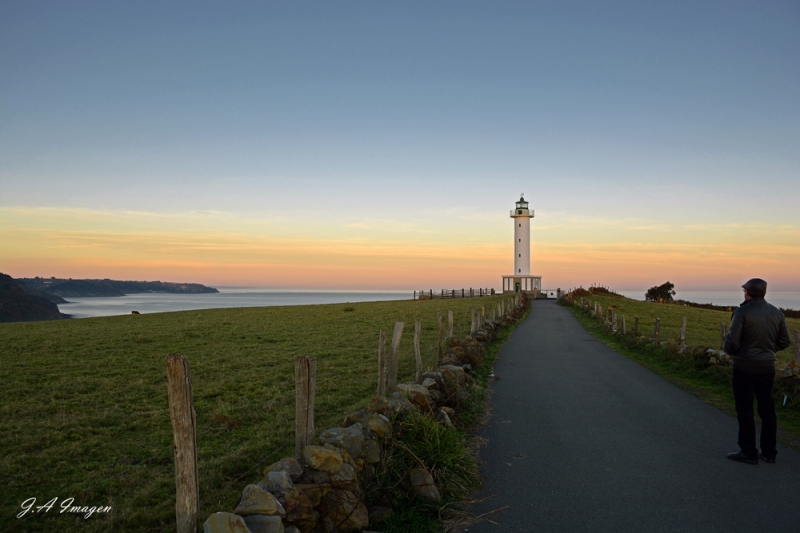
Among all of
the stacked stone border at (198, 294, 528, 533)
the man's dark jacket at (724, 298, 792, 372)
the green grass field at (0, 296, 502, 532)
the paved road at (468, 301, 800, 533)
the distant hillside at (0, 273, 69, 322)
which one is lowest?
the distant hillside at (0, 273, 69, 322)

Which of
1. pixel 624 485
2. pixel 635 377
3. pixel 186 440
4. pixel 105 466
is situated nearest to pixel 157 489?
pixel 105 466

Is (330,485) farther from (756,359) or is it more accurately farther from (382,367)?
(756,359)

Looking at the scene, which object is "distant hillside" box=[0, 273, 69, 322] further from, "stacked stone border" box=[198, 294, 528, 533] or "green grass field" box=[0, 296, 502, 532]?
"stacked stone border" box=[198, 294, 528, 533]

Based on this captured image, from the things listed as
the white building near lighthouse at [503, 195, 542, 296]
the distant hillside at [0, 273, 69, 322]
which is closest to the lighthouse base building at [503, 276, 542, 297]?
the white building near lighthouse at [503, 195, 542, 296]

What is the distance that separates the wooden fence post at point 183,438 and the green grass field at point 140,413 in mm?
1554

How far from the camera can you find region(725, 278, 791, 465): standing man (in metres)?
6.81

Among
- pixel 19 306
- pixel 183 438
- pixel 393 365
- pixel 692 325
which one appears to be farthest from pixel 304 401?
pixel 19 306

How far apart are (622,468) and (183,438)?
532cm

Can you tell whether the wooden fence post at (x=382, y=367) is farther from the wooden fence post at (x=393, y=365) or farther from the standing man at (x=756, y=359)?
the standing man at (x=756, y=359)

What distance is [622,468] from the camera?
6.66 meters

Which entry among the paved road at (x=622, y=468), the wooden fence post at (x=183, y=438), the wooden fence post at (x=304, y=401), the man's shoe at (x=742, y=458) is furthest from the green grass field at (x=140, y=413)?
the man's shoe at (x=742, y=458)

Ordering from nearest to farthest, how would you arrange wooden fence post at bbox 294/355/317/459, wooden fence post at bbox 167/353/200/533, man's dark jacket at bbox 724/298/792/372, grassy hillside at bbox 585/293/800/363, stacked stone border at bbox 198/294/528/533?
1. wooden fence post at bbox 167/353/200/533
2. stacked stone border at bbox 198/294/528/533
3. wooden fence post at bbox 294/355/317/459
4. man's dark jacket at bbox 724/298/792/372
5. grassy hillside at bbox 585/293/800/363

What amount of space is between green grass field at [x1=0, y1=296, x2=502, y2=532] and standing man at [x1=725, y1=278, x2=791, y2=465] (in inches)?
238

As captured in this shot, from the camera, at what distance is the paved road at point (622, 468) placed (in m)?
5.28
